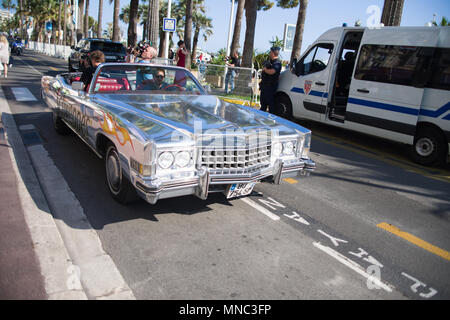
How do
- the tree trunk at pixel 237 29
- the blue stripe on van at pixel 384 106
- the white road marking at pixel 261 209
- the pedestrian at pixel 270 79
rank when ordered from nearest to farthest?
the white road marking at pixel 261 209
the blue stripe on van at pixel 384 106
the pedestrian at pixel 270 79
the tree trunk at pixel 237 29

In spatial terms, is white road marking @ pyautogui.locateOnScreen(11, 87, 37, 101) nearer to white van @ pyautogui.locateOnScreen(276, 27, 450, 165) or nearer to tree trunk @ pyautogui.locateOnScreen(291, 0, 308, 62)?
white van @ pyautogui.locateOnScreen(276, 27, 450, 165)

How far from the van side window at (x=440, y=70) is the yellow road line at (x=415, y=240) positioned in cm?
358

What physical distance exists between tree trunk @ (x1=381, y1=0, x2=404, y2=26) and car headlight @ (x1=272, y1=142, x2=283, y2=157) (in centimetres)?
840

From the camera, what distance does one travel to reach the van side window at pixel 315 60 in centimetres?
859

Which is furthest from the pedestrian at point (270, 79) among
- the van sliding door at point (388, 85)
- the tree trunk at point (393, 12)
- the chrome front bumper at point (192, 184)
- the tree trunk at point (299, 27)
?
the tree trunk at point (299, 27)

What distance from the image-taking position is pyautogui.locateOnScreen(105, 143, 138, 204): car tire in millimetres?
3928

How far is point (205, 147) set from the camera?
356 centimetres

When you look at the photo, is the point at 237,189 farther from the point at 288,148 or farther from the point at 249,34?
the point at 249,34

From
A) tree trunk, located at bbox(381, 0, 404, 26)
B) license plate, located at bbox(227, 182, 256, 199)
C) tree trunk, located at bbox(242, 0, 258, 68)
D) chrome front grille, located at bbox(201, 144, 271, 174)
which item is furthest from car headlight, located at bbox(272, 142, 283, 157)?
tree trunk, located at bbox(242, 0, 258, 68)

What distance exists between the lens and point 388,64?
23.9 feet

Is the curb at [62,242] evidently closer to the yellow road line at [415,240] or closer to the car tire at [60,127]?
the car tire at [60,127]

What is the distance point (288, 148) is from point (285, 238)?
109 centimetres

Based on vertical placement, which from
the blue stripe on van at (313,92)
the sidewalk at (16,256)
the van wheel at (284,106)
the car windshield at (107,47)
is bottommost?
the sidewalk at (16,256)

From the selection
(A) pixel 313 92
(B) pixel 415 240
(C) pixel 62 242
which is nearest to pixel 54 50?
(A) pixel 313 92
